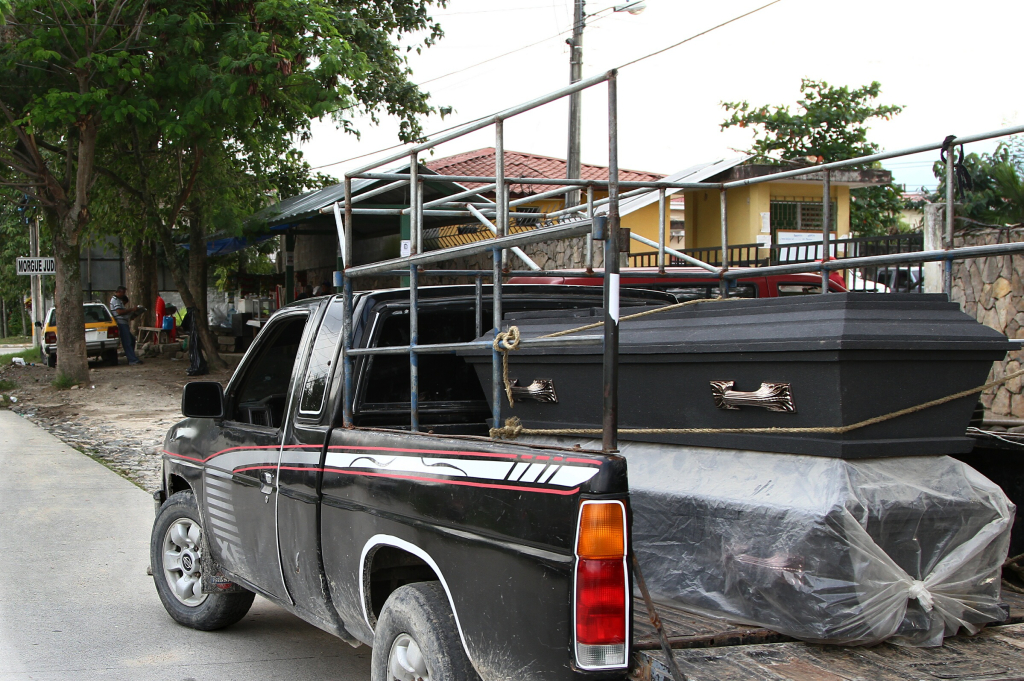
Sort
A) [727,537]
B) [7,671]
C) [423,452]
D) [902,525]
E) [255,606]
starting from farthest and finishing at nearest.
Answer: [255,606], [7,671], [423,452], [727,537], [902,525]

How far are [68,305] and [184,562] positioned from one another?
14175 millimetres

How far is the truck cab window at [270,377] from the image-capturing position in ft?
15.0

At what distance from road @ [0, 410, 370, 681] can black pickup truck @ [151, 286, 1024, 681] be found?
10.5 inches

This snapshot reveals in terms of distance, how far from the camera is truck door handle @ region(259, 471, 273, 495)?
4.07 meters

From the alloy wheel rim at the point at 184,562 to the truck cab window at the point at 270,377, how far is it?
2.30 ft

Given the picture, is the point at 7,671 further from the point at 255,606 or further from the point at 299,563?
the point at 299,563

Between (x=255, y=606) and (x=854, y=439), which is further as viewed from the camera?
(x=255, y=606)

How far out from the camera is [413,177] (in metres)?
3.59

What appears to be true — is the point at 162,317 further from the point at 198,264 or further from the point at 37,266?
the point at 37,266

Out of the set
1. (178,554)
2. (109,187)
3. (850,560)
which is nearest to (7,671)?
(178,554)

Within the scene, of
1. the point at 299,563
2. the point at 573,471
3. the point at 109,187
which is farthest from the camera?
the point at 109,187

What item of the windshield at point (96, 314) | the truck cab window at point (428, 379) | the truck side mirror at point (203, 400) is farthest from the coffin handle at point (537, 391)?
the windshield at point (96, 314)

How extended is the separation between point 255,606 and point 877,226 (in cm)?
2496

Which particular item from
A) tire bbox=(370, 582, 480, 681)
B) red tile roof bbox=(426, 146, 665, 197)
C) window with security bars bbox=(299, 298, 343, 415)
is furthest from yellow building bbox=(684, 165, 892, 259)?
tire bbox=(370, 582, 480, 681)
